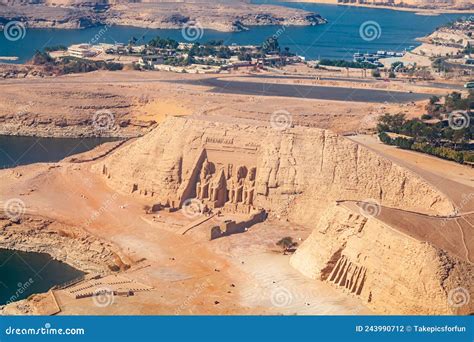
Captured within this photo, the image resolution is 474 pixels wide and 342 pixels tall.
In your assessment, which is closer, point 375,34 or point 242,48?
point 242,48

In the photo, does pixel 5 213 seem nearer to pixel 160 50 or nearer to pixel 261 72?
pixel 261 72

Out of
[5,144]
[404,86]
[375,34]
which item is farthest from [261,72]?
[375,34]

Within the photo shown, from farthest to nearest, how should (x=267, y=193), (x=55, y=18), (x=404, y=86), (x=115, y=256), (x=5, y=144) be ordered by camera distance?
(x=55, y=18) → (x=404, y=86) → (x=5, y=144) → (x=267, y=193) → (x=115, y=256)
